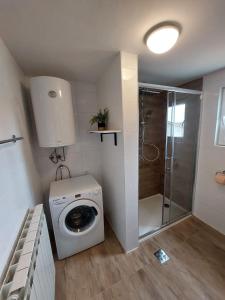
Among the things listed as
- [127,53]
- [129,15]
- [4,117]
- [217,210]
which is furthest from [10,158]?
[217,210]

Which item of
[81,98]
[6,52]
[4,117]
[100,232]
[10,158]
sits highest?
[6,52]

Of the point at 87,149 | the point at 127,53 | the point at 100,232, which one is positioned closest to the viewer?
the point at 127,53

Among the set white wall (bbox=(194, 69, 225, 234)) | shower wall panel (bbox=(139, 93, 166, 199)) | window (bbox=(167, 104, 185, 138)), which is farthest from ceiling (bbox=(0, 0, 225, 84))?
shower wall panel (bbox=(139, 93, 166, 199))

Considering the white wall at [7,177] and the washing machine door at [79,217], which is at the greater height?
the white wall at [7,177]

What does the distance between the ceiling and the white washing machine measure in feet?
4.83

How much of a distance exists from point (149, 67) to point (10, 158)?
5.70 feet

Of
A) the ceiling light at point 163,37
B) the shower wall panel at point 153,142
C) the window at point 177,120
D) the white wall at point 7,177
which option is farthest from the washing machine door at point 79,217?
the ceiling light at point 163,37

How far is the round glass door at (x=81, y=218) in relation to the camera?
165 cm

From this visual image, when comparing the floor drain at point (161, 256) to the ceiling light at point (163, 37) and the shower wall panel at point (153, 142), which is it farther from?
the ceiling light at point (163, 37)

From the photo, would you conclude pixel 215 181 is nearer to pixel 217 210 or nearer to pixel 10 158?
pixel 217 210

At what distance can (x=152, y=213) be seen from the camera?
2395 millimetres

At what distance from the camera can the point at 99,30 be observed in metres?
0.97

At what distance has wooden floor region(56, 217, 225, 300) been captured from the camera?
4.14ft

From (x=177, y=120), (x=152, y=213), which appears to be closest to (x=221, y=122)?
(x=177, y=120)
